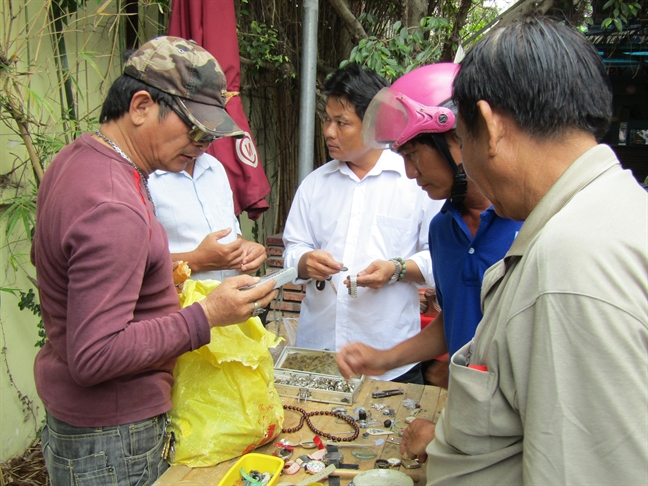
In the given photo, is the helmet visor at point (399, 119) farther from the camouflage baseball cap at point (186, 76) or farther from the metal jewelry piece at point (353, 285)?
the metal jewelry piece at point (353, 285)

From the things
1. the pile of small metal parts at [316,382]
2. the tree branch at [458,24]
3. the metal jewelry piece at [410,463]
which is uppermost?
the tree branch at [458,24]

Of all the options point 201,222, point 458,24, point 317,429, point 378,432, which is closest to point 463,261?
point 378,432

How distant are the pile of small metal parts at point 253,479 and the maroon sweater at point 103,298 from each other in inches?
12.5

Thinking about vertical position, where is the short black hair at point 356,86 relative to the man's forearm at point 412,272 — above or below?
above

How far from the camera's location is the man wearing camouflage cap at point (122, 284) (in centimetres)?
142

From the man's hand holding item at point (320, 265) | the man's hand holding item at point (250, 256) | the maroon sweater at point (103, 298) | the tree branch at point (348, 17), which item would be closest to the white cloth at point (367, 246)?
the man's hand holding item at point (320, 265)

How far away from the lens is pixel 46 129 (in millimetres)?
3191

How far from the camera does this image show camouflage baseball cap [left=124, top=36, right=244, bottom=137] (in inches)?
65.8

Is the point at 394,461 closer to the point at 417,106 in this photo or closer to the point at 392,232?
the point at 417,106

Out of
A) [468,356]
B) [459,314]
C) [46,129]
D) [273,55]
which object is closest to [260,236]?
[273,55]

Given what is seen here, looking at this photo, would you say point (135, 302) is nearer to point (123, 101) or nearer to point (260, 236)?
point (123, 101)

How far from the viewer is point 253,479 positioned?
1.66 m

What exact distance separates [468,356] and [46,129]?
293 cm

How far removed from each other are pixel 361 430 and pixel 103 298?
1.07m
